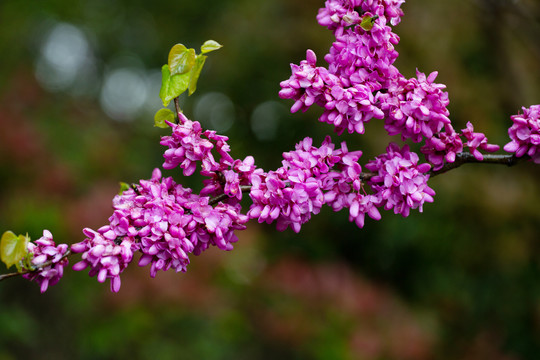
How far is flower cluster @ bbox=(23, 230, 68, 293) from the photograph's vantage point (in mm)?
724

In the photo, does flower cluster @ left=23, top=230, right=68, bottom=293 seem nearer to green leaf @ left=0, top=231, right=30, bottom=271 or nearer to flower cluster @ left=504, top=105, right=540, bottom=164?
green leaf @ left=0, top=231, right=30, bottom=271

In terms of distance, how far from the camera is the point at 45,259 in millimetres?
728

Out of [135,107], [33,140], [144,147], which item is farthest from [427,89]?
[135,107]

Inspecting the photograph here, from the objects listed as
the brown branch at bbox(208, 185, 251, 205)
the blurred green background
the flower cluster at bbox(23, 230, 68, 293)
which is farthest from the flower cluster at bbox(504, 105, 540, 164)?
the blurred green background

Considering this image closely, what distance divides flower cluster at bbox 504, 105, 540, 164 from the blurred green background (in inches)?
67.9

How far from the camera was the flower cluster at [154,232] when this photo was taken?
2.31 ft

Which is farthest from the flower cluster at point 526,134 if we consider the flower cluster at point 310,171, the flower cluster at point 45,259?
the flower cluster at point 45,259

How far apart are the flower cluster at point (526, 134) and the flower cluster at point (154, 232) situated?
45cm

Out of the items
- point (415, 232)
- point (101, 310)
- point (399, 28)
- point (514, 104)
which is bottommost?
point (101, 310)

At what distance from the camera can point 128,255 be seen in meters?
0.70

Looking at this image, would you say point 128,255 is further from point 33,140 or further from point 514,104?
point 33,140

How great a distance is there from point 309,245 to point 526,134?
11.3 ft

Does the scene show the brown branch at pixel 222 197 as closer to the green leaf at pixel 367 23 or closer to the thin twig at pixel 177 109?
the thin twig at pixel 177 109

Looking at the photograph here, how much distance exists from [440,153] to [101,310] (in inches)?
99.1
